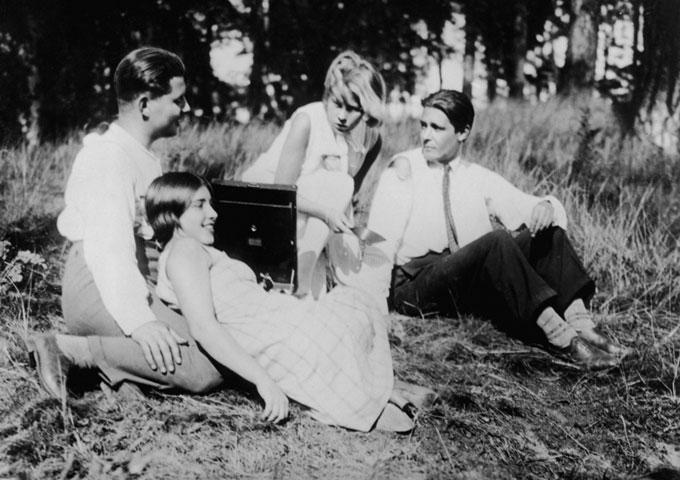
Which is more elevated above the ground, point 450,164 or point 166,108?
point 166,108

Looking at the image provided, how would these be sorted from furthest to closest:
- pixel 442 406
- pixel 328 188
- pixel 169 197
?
pixel 328 188 → pixel 442 406 → pixel 169 197

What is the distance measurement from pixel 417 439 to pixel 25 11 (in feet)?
23.3

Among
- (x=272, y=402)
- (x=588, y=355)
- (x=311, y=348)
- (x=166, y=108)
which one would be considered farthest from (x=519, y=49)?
(x=272, y=402)

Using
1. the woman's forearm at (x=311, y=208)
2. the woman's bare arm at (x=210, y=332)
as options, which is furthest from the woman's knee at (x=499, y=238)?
the woman's bare arm at (x=210, y=332)

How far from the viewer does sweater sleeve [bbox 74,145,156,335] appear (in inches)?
92.8

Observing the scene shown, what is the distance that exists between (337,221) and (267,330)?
1004 mm

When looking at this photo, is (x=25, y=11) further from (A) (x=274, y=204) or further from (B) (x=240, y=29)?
(A) (x=274, y=204)

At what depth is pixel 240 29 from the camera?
31.5 feet

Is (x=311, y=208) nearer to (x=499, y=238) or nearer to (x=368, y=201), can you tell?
(x=499, y=238)

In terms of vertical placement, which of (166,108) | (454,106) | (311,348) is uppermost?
(166,108)

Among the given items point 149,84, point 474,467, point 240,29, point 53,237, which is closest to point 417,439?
point 474,467

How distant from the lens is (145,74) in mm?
2729

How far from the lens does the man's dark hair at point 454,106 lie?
3.72 m

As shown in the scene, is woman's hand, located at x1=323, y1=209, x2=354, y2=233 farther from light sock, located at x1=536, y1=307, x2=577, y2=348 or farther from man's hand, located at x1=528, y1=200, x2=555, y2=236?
light sock, located at x1=536, y1=307, x2=577, y2=348
